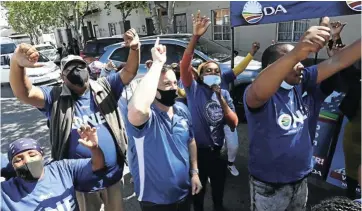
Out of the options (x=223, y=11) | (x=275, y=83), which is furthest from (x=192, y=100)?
(x=223, y=11)

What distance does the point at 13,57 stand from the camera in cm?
185

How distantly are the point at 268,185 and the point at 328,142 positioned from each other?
1171 mm

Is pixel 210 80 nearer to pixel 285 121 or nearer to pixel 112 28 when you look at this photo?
pixel 285 121

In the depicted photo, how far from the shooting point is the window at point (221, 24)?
11.6m

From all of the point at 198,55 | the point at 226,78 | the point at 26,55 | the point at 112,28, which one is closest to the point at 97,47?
the point at 198,55

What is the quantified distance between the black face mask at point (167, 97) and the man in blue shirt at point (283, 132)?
0.48m

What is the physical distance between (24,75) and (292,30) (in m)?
9.26

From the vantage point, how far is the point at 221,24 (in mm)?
11992

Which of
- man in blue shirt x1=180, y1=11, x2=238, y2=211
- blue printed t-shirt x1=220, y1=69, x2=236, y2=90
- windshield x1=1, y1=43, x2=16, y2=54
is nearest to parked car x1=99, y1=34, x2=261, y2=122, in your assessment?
blue printed t-shirt x1=220, y1=69, x2=236, y2=90

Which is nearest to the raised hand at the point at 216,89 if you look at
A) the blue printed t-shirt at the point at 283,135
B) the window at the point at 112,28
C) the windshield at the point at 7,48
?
the blue printed t-shirt at the point at 283,135

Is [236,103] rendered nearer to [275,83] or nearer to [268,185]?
[268,185]

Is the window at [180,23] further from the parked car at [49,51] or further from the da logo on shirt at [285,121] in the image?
the da logo on shirt at [285,121]

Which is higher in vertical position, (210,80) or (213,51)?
(210,80)

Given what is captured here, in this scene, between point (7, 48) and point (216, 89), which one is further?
point (7, 48)
